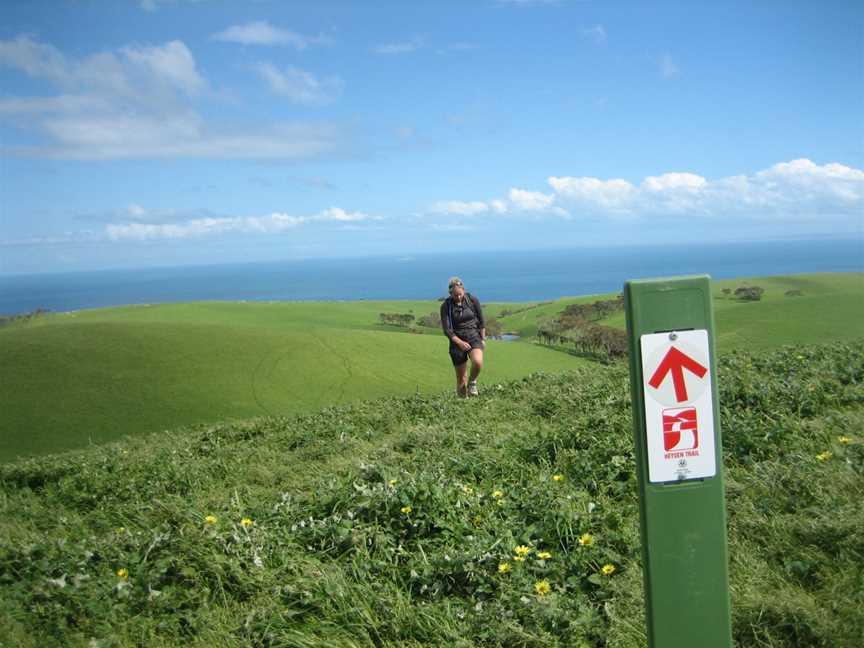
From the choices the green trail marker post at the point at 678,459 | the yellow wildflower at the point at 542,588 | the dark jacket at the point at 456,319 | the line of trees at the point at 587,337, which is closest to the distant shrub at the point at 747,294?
the line of trees at the point at 587,337

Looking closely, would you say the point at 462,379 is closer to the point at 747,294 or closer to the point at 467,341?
the point at 467,341

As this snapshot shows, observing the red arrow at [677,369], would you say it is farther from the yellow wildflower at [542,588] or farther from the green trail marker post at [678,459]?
the yellow wildflower at [542,588]

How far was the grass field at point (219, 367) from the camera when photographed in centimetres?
1484

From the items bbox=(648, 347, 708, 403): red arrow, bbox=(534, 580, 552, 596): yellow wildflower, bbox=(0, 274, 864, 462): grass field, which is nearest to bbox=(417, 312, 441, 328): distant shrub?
bbox=(0, 274, 864, 462): grass field

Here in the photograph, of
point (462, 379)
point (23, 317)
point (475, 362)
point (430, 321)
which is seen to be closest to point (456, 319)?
point (475, 362)

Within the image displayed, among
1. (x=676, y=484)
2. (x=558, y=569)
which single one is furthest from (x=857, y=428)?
(x=676, y=484)

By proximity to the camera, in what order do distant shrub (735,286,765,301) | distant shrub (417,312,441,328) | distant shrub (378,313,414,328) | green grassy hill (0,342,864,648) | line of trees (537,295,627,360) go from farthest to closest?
distant shrub (378,313,414,328)
distant shrub (417,312,441,328)
distant shrub (735,286,765,301)
line of trees (537,295,627,360)
green grassy hill (0,342,864,648)

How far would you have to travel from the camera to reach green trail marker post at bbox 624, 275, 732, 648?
85.2 inches

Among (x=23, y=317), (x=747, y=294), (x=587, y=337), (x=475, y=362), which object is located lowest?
(x=587, y=337)

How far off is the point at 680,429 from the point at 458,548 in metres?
2.58

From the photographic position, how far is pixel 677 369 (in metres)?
2.19

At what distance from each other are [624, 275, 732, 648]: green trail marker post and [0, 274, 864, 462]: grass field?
12145mm

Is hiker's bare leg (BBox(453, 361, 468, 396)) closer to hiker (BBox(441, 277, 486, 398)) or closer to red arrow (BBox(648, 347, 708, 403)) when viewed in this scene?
hiker (BBox(441, 277, 486, 398))

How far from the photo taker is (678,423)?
87.3 inches
